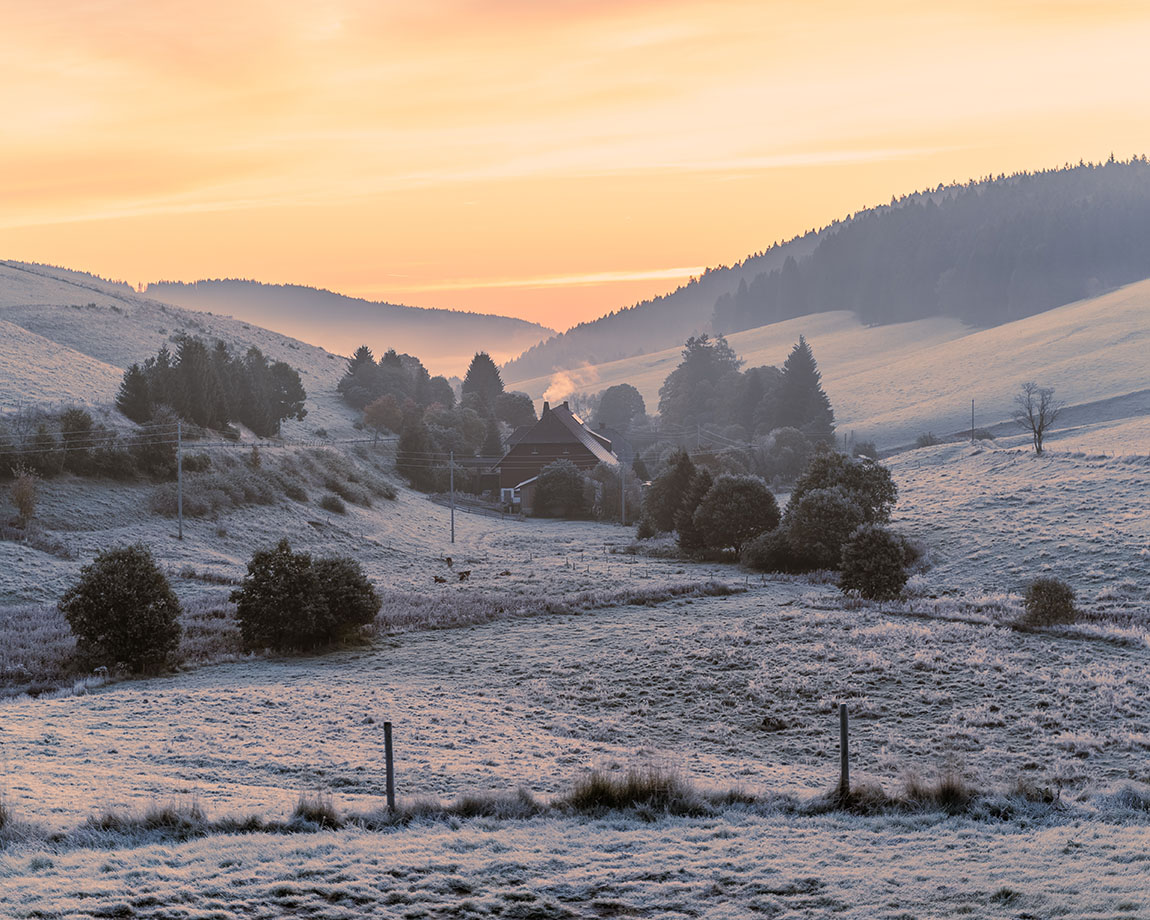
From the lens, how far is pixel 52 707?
1061 inches

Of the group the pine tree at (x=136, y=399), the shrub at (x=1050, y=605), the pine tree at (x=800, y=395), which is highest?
the pine tree at (x=800, y=395)

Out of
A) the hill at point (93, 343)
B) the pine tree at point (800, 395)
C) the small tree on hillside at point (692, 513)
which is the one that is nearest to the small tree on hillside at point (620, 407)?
the pine tree at point (800, 395)

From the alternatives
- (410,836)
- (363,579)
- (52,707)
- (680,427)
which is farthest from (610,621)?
(680,427)

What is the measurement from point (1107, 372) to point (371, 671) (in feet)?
384

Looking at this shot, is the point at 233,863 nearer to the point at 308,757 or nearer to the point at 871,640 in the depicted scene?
the point at 308,757

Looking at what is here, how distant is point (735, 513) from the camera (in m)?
60.9

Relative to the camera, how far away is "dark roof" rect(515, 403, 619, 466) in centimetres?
9769

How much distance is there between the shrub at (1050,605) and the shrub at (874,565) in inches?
290

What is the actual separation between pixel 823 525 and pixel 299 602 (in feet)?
96.2

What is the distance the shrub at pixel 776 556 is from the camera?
55.5 meters

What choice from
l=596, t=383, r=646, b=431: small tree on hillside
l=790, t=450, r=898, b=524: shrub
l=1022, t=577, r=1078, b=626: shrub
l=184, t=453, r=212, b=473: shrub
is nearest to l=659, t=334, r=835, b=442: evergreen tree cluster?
l=596, t=383, r=646, b=431: small tree on hillside

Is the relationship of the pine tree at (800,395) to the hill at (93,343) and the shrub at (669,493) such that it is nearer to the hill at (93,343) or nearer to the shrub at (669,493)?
the shrub at (669,493)

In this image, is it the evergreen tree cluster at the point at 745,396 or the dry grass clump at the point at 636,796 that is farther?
the evergreen tree cluster at the point at 745,396

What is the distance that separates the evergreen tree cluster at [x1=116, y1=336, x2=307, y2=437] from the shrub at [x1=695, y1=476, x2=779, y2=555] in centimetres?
3957
